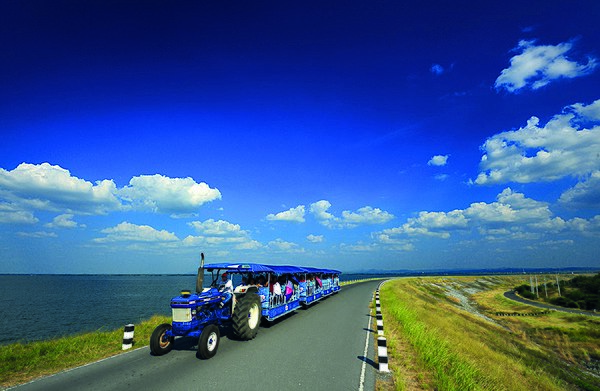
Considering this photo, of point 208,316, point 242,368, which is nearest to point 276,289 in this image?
point 208,316

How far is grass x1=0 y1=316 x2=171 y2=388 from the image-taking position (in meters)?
8.02

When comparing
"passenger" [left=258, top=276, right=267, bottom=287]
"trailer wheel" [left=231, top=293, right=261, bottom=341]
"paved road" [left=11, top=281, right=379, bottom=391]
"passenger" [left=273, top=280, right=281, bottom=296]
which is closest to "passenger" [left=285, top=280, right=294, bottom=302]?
"passenger" [left=273, top=280, right=281, bottom=296]

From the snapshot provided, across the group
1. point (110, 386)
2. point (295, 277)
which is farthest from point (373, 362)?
point (295, 277)

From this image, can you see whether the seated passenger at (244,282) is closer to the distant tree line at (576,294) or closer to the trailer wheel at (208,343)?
the trailer wheel at (208,343)

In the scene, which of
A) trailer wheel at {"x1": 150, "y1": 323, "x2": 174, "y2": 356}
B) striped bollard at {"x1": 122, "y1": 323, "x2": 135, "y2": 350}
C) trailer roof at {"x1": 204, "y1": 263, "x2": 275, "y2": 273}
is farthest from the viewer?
trailer roof at {"x1": 204, "y1": 263, "x2": 275, "y2": 273}

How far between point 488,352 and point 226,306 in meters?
13.2

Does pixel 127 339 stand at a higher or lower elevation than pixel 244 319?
lower

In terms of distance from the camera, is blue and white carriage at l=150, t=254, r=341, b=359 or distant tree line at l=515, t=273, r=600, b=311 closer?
blue and white carriage at l=150, t=254, r=341, b=359

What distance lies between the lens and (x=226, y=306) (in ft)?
39.1

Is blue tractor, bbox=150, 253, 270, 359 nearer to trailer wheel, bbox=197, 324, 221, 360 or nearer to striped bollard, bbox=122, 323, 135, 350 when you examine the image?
trailer wheel, bbox=197, 324, 221, 360

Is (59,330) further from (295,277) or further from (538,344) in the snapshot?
(538,344)

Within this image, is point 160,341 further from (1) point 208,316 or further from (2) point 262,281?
(2) point 262,281

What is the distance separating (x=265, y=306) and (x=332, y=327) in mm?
3119

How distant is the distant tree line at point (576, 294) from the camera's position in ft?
175
